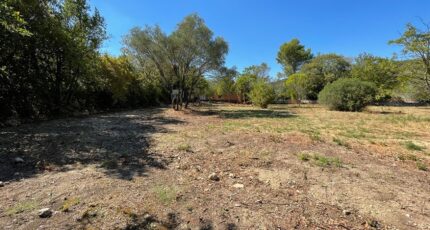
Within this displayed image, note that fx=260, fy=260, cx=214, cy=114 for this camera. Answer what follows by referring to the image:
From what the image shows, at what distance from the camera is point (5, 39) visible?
8.23 m

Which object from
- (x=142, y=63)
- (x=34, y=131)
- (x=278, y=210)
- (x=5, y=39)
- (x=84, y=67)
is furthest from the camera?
(x=142, y=63)

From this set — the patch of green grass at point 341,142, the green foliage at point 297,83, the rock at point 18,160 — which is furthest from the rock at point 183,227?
the green foliage at point 297,83

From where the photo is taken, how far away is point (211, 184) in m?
3.52

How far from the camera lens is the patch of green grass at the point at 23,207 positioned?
2.62 meters

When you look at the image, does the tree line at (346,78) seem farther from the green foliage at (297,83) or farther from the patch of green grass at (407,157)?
the patch of green grass at (407,157)

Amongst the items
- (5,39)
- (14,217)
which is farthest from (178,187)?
(5,39)

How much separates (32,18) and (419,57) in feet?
53.6

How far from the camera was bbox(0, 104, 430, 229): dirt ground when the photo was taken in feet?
8.42

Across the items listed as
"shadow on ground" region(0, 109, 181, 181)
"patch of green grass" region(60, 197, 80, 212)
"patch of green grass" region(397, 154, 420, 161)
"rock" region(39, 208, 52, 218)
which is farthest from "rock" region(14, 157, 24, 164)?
"patch of green grass" region(397, 154, 420, 161)

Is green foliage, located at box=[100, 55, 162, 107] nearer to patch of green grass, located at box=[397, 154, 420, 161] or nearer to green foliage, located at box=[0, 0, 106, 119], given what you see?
green foliage, located at box=[0, 0, 106, 119]

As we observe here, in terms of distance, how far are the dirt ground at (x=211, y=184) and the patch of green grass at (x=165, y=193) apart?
1 centimetres

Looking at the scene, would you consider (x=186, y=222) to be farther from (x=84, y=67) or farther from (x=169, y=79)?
(x=169, y=79)

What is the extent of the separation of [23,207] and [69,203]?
0.44 meters

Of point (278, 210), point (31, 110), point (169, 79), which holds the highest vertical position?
point (169, 79)
